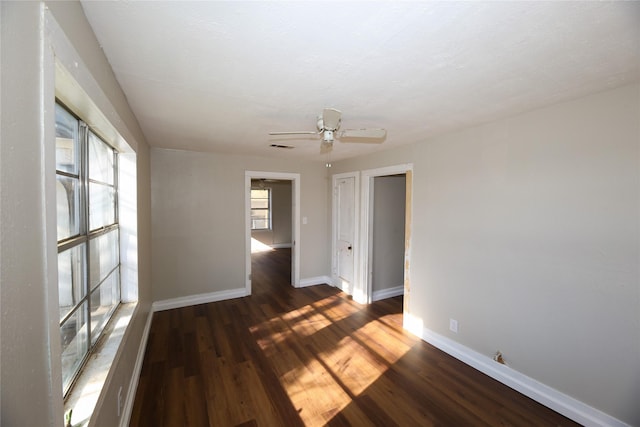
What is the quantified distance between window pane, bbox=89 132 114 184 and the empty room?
0.08 feet

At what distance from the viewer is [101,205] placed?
1758 mm

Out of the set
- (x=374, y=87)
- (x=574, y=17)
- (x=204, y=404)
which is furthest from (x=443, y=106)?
(x=204, y=404)

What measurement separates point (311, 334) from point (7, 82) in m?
3.13

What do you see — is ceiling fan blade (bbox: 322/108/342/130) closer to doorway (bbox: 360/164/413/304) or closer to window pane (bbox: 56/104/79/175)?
window pane (bbox: 56/104/79/175)

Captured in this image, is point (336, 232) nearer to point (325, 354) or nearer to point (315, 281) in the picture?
point (315, 281)

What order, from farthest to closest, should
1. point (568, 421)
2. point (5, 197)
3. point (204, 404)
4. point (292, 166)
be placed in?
1. point (292, 166)
2. point (204, 404)
3. point (568, 421)
4. point (5, 197)

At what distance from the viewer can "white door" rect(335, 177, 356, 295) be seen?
4.25m

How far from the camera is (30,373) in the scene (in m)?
0.64

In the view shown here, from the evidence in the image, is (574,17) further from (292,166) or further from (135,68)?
(292,166)

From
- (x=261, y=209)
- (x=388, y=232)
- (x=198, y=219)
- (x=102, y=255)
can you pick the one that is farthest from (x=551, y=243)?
(x=261, y=209)

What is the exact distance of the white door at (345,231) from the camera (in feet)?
13.9

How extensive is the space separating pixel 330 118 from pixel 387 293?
133 inches

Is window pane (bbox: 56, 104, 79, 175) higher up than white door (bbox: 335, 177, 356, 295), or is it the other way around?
window pane (bbox: 56, 104, 79, 175)

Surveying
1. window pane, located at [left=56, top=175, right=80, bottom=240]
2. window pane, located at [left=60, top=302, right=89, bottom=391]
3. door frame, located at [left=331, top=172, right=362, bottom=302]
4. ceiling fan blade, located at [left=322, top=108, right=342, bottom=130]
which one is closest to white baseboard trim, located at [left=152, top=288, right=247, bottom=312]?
door frame, located at [left=331, top=172, right=362, bottom=302]
